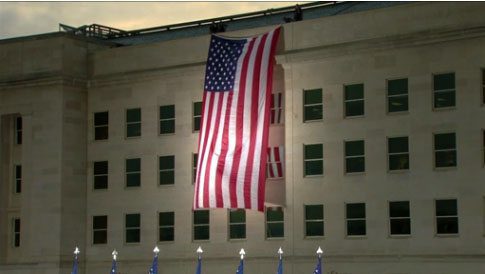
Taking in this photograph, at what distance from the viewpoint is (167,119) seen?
69.8m

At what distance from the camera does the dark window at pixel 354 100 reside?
62.8 m

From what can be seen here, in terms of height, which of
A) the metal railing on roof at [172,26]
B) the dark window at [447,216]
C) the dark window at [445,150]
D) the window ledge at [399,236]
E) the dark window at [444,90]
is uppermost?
the metal railing on roof at [172,26]

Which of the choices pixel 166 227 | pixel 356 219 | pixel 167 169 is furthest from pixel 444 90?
pixel 166 227

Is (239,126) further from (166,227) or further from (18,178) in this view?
(18,178)

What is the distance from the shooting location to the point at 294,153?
64.6m

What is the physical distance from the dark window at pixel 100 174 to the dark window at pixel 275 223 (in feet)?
37.2

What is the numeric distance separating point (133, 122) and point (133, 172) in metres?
2.85

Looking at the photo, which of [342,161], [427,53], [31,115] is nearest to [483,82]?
[427,53]

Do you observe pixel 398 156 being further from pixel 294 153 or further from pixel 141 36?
pixel 141 36

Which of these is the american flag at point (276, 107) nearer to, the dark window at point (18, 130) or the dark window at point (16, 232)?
the dark window at point (18, 130)

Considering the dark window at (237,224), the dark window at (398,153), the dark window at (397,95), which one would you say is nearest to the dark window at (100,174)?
the dark window at (237,224)

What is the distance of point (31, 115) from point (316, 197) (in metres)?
18.7

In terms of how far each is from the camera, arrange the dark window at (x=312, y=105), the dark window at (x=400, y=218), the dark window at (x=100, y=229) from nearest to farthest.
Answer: the dark window at (x=400, y=218), the dark window at (x=312, y=105), the dark window at (x=100, y=229)

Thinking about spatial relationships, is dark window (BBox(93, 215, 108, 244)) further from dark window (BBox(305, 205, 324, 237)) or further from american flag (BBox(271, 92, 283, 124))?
dark window (BBox(305, 205, 324, 237))
